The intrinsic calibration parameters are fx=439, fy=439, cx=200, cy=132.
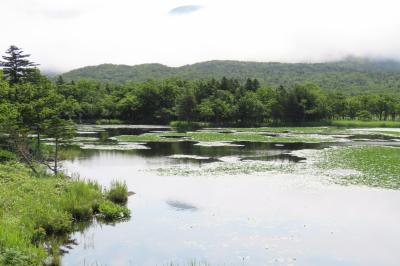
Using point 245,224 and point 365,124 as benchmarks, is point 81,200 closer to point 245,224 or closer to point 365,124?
point 245,224

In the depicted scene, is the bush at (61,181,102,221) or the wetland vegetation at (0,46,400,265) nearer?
the wetland vegetation at (0,46,400,265)

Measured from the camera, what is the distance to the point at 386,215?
26.1 m

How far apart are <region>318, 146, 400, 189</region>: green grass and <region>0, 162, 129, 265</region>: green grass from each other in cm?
2077

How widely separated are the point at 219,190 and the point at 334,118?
402ft

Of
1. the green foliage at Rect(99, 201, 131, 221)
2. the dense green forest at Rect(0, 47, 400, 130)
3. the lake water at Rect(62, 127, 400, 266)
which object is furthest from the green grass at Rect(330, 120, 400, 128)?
the green foliage at Rect(99, 201, 131, 221)

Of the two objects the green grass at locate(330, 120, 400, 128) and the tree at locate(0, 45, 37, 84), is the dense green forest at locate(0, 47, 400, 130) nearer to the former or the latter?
the green grass at locate(330, 120, 400, 128)

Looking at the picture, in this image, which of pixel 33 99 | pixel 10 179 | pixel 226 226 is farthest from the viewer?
pixel 33 99

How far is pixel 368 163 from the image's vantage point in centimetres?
4497

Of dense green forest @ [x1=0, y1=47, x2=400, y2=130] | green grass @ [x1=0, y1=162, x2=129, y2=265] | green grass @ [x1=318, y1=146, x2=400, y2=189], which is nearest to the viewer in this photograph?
green grass @ [x1=0, y1=162, x2=129, y2=265]

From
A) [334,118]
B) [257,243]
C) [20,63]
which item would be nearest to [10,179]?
[257,243]

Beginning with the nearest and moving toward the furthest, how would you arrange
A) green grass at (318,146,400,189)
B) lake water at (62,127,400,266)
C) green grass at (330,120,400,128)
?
lake water at (62,127,400,266)
green grass at (318,146,400,189)
green grass at (330,120,400,128)

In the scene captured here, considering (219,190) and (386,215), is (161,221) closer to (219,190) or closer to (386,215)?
(219,190)

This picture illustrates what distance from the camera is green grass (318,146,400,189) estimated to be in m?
35.9

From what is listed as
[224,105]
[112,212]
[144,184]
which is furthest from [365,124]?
[112,212]
